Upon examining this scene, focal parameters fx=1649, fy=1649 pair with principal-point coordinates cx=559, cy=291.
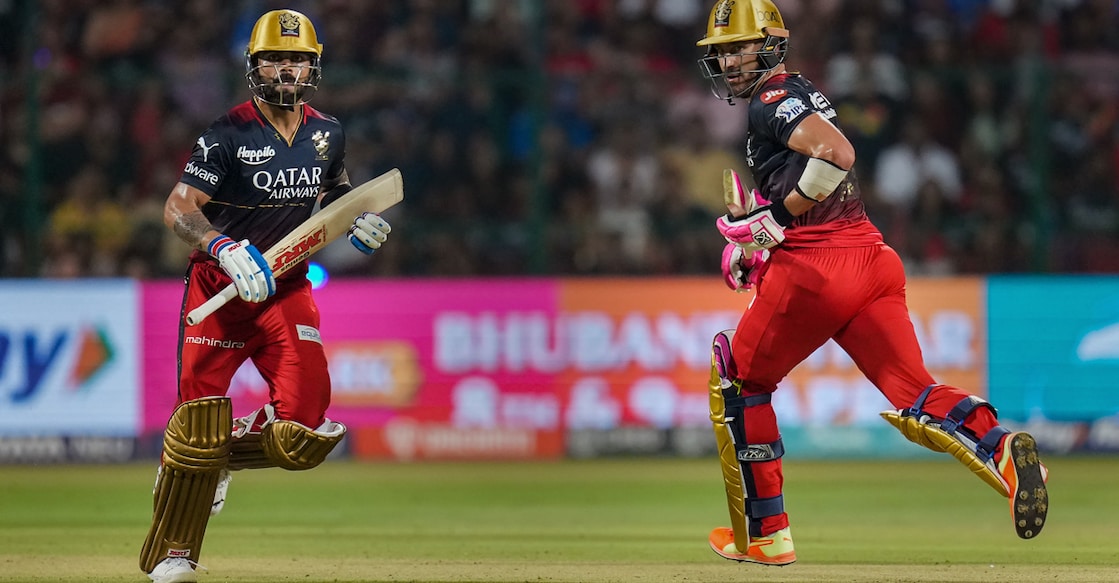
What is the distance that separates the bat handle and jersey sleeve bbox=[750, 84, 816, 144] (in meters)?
2.24

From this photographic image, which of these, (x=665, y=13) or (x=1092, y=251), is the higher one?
(x=665, y=13)

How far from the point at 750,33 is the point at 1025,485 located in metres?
2.15

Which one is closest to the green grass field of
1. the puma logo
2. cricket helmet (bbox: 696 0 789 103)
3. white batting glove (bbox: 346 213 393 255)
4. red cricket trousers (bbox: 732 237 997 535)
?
red cricket trousers (bbox: 732 237 997 535)

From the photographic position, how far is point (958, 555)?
8.07 m

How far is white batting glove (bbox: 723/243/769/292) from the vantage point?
711 centimetres

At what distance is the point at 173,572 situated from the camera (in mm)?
6664

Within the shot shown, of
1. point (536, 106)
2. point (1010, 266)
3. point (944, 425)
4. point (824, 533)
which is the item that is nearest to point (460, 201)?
point (536, 106)

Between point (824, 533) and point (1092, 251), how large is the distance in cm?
599

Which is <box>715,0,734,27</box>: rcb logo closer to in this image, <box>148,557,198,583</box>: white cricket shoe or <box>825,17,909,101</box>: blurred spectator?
<box>148,557,198,583</box>: white cricket shoe

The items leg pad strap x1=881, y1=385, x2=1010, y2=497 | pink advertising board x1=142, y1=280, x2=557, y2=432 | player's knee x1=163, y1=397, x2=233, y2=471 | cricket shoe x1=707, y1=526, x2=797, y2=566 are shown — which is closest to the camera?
leg pad strap x1=881, y1=385, x2=1010, y2=497

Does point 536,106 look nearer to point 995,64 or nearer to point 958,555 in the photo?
point 995,64

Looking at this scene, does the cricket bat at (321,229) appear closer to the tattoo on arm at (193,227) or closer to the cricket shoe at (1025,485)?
the tattoo on arm at (193,227)

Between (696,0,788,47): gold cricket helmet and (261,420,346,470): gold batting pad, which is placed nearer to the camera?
(261,420,346,470): gold batting pad

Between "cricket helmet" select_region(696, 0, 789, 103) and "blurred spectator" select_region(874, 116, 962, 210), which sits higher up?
"cricket helmet" select_region(696, 0, 789, 103)
